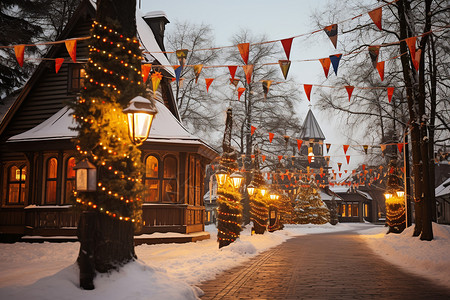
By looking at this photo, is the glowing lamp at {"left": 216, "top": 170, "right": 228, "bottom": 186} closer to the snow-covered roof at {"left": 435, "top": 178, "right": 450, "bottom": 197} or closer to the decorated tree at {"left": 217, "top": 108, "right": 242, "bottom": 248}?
the decorated tree at {"left": 217, "top": 108, "right": 242, "bottom": 248}

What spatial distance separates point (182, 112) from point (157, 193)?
1590cm

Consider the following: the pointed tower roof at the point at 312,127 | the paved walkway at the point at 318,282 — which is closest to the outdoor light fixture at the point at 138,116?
the paved walkway at the point at 318,282

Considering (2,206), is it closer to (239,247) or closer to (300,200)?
(239,247)

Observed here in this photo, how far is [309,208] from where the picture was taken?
53656 millimetres

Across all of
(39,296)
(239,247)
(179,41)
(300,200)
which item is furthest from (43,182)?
(300,200)

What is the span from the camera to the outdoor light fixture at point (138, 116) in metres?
7.57

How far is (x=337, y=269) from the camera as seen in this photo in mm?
12820

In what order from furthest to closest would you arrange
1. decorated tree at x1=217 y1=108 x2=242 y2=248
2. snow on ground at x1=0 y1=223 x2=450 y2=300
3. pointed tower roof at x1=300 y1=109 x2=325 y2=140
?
pointed tower roof at x1=300 y1=109 x2=325 y2=140
decorated tree at x1=217 y1=108 x2=242 y2=248
snow on ground at x1=0 y1=223 x2=450 y2=300

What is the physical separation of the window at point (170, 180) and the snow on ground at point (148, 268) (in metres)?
2.46

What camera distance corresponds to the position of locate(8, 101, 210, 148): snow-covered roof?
1888cm

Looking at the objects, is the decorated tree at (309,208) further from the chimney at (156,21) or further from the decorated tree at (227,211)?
the decorated tree at (227,211)

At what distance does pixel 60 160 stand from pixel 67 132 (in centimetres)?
137

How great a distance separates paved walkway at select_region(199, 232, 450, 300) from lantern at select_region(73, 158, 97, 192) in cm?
289

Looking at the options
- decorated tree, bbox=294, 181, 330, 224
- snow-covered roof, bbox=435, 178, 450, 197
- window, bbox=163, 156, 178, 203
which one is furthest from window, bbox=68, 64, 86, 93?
decorated tree, bbox=294, 181, 330, 224
